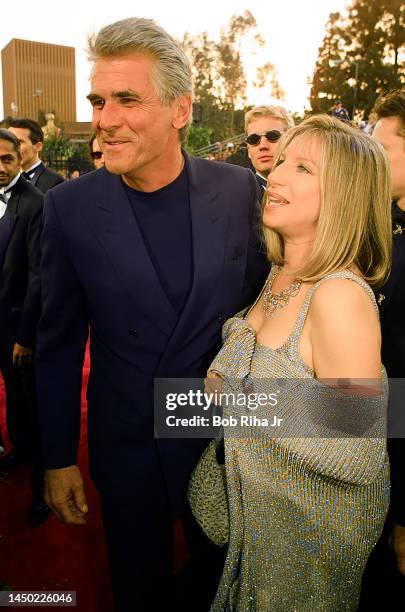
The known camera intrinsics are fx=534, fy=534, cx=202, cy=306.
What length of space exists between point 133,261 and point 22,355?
191 centimetres

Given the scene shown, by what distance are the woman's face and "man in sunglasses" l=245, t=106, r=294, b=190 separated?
2861 millimetres

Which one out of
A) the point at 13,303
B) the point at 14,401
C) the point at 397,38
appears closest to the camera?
the point at 13,303

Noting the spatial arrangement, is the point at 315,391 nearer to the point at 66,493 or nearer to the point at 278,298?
the point at 278,298

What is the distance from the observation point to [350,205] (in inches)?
58.9

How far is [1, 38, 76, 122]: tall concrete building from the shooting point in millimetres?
131375

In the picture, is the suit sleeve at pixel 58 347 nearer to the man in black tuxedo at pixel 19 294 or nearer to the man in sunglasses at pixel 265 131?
the man in black tuxedo at pixel 19 294

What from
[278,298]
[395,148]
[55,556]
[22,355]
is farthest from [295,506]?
[22,355]

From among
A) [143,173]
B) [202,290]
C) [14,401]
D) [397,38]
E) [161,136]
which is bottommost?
[14,401]

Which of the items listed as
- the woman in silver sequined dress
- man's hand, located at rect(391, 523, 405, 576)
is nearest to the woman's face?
the woman in silver sequined dress

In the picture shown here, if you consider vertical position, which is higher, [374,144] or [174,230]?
[374,144]

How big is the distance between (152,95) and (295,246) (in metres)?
0.69

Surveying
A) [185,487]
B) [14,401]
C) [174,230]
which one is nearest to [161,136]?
[174,230]

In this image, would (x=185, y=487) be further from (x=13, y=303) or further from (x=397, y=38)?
(x=397, y=38)

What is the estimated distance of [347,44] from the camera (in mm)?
29062
